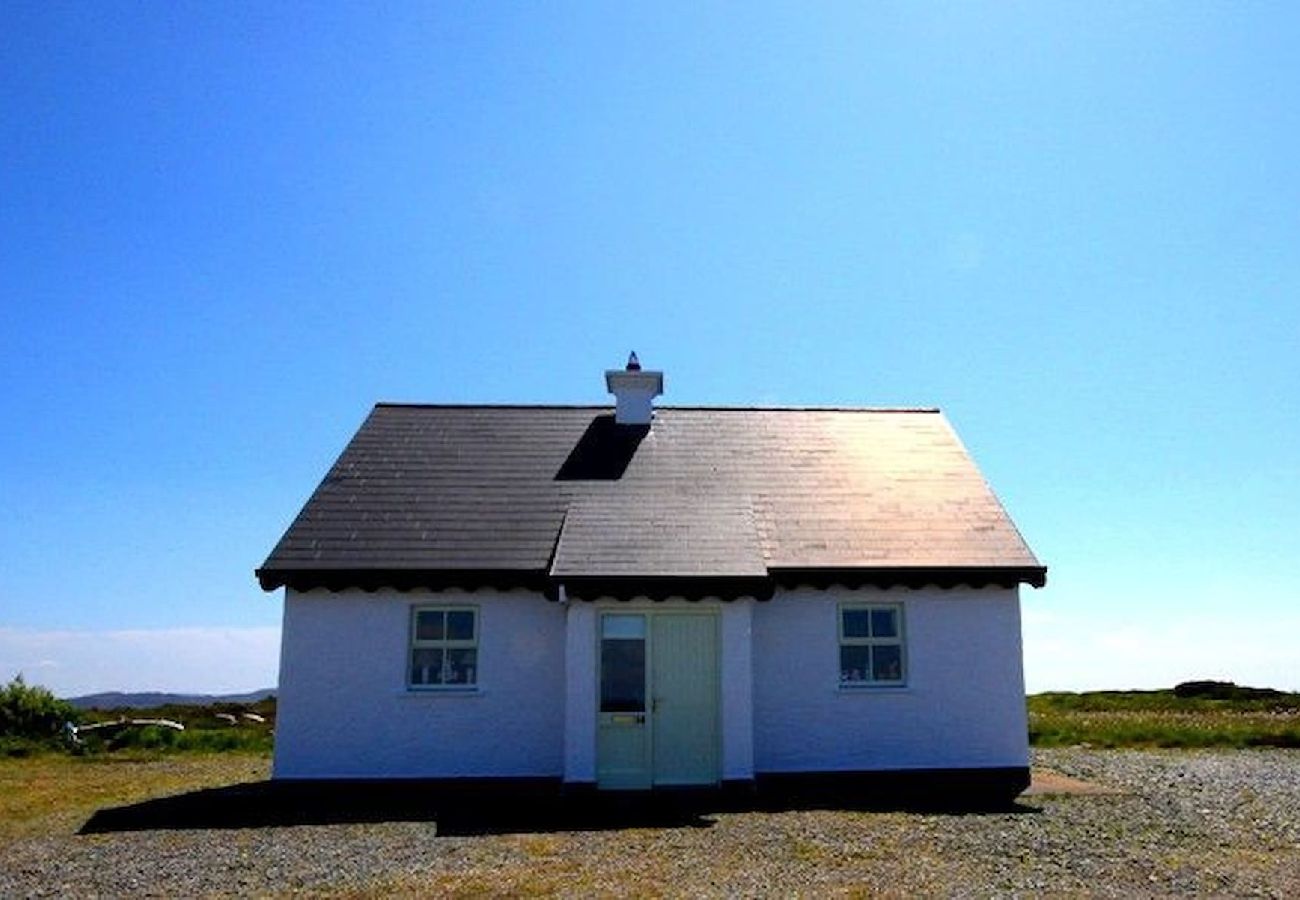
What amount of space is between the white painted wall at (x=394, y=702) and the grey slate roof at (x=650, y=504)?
72cm

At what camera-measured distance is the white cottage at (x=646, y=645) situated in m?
13.8

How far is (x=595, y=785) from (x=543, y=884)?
16.6ft

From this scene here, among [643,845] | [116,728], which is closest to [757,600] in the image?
[643,845]

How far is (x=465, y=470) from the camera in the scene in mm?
17062

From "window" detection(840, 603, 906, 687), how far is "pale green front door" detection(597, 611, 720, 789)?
2.19m

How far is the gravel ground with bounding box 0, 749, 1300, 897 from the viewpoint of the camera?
8.47 m

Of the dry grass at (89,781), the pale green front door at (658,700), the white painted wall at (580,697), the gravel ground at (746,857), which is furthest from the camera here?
the pale green front door at (658,700)

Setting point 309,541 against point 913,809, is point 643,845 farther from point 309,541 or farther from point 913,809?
point 309,541

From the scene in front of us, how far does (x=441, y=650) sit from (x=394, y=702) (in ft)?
3.20

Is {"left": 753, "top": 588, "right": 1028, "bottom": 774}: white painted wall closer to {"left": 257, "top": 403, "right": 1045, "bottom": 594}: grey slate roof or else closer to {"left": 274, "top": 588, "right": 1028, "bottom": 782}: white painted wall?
{"left": 274, "top": 588, "right": 1028, "bottom": 782}: white painted wall

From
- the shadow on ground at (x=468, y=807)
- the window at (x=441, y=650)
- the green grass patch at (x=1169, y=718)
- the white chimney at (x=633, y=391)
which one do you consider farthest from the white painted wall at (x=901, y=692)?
the green grass patch at (x=1169, y=718)

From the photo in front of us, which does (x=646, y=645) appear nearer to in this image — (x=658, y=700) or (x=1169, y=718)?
(x=658, y=700)

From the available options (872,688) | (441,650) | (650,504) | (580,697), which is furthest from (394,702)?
(872,688)

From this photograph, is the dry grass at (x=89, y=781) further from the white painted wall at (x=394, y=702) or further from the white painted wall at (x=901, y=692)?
the white painted wall at (x=901, y=692)
